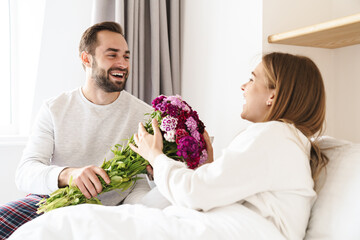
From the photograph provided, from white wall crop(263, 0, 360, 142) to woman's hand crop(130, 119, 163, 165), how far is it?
0.74 meters

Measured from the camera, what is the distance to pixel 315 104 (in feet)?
4.10

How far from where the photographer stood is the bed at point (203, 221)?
928 millimetres

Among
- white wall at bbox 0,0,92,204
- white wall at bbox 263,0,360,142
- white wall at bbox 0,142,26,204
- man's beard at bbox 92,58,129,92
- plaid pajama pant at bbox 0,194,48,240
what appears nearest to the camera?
plaid pajama pant at bbox 0,194,48,240

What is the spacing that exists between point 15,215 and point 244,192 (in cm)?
99

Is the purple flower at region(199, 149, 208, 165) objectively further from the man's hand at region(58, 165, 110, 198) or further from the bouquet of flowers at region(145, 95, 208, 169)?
the man's hand at region(58, 165, 110, 198)

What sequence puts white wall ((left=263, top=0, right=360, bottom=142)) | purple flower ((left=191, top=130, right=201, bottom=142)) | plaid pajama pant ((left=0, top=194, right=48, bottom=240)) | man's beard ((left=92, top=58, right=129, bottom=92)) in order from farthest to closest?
man's beard ((left=92, top=58, right=129, bottom=92))
white wall ((left=263, top=0, right=360, bottom=142))
plaid pajama pant ((left=0, top=194, right=48, bottom=240))
purple flower ((left=191, top=130, right=201, bottom=142))

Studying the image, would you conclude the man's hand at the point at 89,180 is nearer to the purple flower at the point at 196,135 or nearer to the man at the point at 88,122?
the man at the point at 88,122

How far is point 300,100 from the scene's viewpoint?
4.06ft

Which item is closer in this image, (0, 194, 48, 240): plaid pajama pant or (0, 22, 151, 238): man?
(0, 194, 48, 240): plaid pajama pant

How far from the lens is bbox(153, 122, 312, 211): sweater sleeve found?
1.03 m

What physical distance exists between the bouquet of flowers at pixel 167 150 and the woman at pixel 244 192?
0.12m

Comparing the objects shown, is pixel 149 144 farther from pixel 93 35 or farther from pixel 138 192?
pixel 93 35

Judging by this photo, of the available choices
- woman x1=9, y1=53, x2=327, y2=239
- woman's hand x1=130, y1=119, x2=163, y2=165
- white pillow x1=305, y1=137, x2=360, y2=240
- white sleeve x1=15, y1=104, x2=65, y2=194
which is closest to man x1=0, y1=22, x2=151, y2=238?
white sleeve x1=15, y1=104, x2=65, y2=194

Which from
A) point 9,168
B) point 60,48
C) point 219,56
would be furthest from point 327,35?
point 9,168
